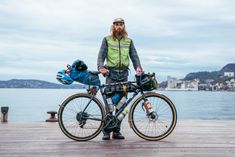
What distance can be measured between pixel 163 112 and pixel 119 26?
51.1 inches

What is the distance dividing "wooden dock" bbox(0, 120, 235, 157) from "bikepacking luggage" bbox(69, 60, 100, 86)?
2.62ft

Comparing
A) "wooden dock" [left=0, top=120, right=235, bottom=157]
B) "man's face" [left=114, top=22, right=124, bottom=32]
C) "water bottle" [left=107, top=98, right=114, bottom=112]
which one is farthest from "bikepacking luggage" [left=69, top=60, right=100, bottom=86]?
"wooden dock" [left=0, top=120, right=235, bottom=157]

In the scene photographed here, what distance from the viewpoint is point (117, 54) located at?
647cm

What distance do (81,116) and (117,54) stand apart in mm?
962

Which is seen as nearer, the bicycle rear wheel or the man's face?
the bicycle rear wheel

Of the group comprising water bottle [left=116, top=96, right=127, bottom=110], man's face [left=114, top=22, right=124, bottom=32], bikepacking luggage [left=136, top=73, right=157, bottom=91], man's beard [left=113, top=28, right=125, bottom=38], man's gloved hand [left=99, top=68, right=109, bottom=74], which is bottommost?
water bottle [left=116, top=96, right=127, bottom=110]

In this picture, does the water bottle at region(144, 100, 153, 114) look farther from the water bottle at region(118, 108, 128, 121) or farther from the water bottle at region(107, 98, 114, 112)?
the water bottle at region(107, 98, 114, 112)

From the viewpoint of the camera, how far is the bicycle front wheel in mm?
6376

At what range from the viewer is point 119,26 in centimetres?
645

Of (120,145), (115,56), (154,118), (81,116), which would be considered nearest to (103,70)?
(115,56)

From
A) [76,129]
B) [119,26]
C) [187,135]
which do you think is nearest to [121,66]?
[119,26]

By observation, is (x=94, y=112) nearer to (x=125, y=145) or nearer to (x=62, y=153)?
(x=125, y=145)

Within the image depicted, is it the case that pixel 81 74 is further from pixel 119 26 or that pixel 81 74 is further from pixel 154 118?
pixel 154 118

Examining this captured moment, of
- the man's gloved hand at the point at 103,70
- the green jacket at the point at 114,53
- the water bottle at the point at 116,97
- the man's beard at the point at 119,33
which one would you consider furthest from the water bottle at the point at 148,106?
the man's beard at the point at 119,33
